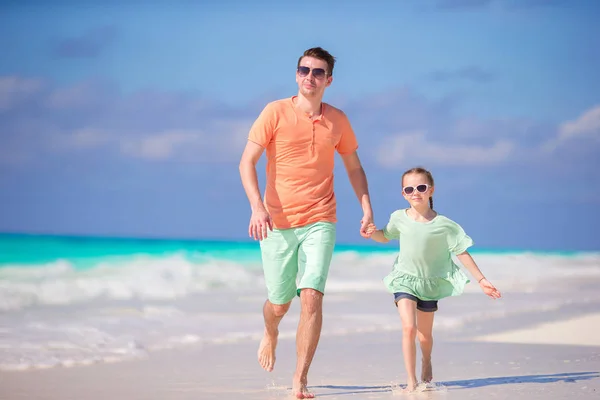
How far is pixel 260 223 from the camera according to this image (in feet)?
16.8

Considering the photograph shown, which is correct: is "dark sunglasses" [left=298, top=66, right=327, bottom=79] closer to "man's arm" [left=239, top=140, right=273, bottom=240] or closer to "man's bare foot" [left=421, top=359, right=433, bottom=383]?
"man's arm" [left=239, top=140, right=273, bottom=240]

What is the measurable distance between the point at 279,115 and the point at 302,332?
1.28 meters

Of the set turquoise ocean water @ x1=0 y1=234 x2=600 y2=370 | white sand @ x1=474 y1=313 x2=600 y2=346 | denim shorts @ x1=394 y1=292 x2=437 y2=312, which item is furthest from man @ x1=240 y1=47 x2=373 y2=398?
white sand @ x1=474 y1=313 x2=600 y2=346

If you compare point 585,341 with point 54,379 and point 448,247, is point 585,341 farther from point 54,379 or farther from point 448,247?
point 54,379

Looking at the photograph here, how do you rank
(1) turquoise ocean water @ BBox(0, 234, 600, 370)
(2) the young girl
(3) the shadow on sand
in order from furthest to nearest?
(1) turquoise ocean water @ BBox(0, 234, 600, 370)
(2) the young girl
(3) the shadow on sand

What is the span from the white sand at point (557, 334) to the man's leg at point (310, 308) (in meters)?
3.49

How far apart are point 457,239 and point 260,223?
1381mm

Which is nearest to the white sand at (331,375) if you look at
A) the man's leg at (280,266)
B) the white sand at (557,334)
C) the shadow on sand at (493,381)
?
the shadow on sand at (493,381)

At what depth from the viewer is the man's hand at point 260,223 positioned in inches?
201

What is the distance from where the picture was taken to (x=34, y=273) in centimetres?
1797

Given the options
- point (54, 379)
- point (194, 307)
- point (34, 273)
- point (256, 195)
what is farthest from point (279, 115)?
point (34, 273)

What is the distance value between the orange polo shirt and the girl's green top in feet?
1.92

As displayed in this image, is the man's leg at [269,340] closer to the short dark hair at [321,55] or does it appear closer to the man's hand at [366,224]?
the man's hand at [366,224]

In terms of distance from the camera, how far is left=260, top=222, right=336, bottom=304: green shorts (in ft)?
17.4
